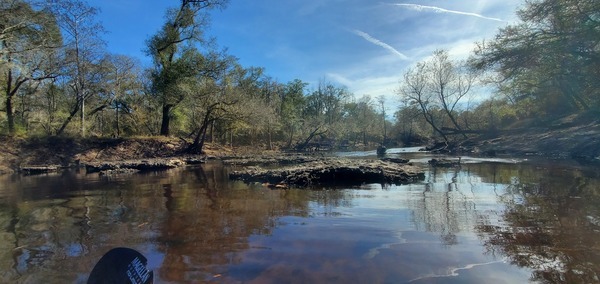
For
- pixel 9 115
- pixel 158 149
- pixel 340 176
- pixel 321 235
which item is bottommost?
pixel 321 235

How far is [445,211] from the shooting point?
6.93 metres

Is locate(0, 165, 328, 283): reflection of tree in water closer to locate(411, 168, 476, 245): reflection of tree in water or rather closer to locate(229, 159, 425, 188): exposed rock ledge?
locate(229, 159, 425, 188): exposed rock ledge

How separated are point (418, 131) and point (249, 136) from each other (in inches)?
1412

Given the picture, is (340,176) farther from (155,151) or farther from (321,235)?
(155,151)

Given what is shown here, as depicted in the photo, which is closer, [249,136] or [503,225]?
[503,225]

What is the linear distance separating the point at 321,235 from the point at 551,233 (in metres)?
3.42

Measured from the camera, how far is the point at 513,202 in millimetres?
7645

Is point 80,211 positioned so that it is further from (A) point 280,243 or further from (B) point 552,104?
(B) point 552,104

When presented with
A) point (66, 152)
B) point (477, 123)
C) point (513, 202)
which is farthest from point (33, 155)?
point (477, 123)

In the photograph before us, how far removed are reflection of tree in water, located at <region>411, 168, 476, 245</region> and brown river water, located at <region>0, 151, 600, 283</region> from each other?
4cm

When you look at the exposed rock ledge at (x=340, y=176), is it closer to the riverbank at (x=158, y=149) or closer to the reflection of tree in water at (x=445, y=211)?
the reflection of tree in water at (x=445, y=211)

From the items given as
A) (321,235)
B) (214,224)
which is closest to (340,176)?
(214,224)

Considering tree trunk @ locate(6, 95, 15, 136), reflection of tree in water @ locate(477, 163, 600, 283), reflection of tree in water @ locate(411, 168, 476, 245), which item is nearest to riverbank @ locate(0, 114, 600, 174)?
tree trunk @ locate(6, 95, 15, 136)

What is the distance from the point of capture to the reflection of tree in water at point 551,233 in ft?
12.7
